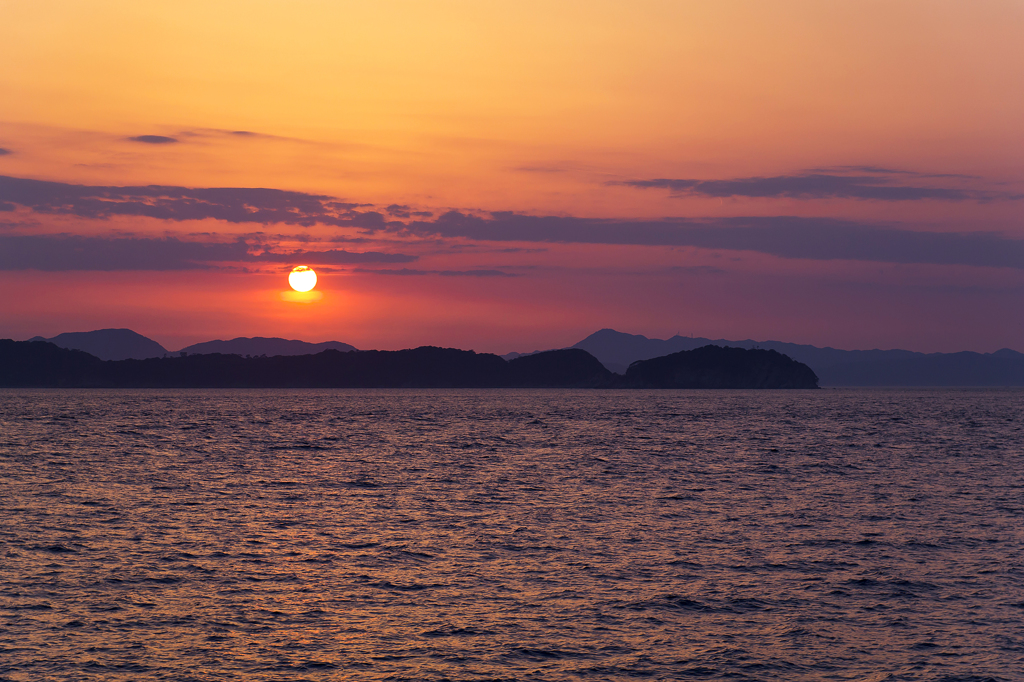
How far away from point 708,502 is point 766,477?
1446 centimetres

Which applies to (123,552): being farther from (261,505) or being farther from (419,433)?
(419,433)

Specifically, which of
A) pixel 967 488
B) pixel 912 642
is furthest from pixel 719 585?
pixel 967 488

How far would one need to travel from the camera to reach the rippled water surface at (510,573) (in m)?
21.9

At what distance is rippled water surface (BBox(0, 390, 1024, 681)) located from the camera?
21938mm

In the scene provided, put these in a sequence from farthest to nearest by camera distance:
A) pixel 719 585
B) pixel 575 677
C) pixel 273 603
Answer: pixel 719 585 → pixel 273 603 → pixel 575 677

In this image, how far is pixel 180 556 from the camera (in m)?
33.2

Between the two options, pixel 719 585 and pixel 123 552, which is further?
pixel 123 552

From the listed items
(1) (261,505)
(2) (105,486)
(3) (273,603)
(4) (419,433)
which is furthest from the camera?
(4) (419,433)

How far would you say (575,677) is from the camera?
2061 centimetres

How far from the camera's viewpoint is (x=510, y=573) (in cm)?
3077

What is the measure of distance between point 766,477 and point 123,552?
42356 mm

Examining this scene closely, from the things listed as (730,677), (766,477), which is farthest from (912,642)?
(766,477)

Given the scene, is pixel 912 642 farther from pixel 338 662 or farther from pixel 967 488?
pixel 967 488

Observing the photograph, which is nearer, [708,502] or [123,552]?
[123,552]
